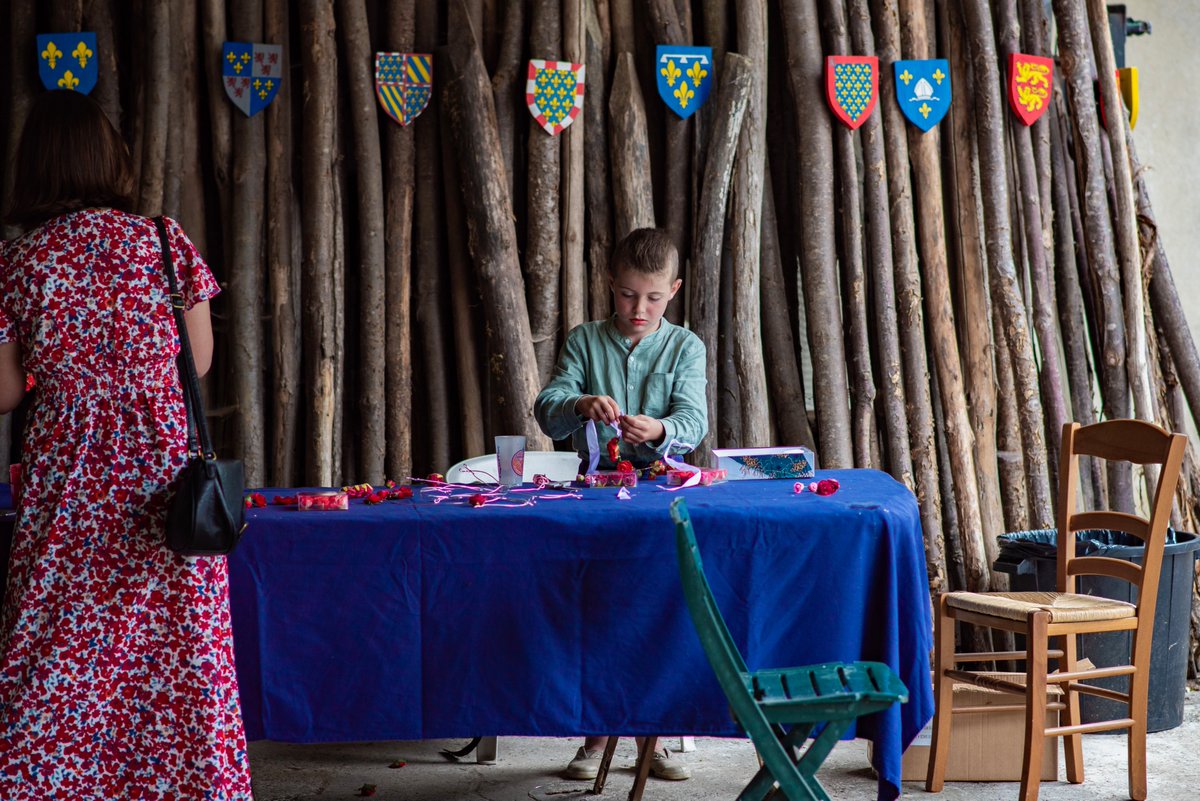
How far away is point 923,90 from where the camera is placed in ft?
19.0

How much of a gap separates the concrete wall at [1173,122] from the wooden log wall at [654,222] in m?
0.93

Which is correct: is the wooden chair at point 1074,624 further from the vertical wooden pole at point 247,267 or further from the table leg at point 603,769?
the vertical wooden pole at point 247,267

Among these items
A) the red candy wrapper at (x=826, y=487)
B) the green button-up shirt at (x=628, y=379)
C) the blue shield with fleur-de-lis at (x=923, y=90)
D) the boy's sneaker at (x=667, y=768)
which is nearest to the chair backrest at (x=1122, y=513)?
the red candy wrapper at (x=826, y=487)

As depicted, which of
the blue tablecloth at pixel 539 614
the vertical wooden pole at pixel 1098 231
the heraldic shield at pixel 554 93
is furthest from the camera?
the vertical wooden pole at pixel 1098 231

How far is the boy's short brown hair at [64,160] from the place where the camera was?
294cm

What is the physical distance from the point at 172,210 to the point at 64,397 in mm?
2919

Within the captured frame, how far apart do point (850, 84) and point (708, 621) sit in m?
3.71

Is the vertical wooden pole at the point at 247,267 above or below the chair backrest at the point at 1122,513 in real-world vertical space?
above

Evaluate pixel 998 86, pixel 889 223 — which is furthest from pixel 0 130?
pixel 998 86

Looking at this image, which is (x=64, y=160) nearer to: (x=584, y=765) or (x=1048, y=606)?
(x=584, y=765)

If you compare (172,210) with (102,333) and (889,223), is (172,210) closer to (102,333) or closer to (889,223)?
(102,333)

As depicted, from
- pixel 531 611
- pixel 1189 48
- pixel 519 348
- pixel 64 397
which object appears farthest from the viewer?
pixel 1189 48

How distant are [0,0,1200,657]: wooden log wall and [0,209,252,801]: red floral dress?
2636mm

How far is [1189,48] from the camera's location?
6.79 metres
